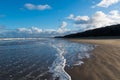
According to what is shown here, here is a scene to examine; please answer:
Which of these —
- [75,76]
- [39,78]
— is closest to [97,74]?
[75,76]

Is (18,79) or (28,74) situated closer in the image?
(18,79)

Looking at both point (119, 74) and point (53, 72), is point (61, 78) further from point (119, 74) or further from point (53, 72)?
point (119, 74)

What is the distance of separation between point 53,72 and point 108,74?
310 cm

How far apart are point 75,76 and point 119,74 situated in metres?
2.31

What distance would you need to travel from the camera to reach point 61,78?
32.2 ft

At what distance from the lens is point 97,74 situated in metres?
10.4

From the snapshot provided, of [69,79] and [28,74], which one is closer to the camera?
[69,79]

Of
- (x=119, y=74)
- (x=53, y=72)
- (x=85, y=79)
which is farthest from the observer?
(x=53, y=72)

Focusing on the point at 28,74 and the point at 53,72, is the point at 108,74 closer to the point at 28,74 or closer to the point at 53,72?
the point at 53,72

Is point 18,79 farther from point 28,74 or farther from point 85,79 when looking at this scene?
point 85,79

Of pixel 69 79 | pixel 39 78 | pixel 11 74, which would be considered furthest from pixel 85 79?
pixel 11 74

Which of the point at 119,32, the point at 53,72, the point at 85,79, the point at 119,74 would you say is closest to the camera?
the point at 85,79

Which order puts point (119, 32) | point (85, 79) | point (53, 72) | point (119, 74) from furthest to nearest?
point (119, 32), point (53, 72), point (119, 74), point (85, 79)

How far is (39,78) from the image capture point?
9773 mm
